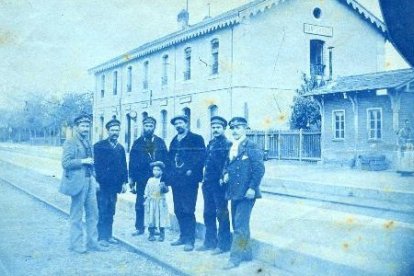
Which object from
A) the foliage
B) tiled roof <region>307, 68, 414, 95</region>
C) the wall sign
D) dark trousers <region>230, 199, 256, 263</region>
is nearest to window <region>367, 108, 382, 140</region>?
tiled roof <region>307, 68, 414, 95</region>

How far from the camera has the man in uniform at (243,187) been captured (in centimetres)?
421

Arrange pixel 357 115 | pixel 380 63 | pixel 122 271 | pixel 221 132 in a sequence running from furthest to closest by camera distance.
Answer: pixel 380 63 → pixel 357 115 → pixel 221 132 → pixel 122 271

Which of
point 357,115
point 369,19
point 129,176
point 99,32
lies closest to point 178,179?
point 129,176

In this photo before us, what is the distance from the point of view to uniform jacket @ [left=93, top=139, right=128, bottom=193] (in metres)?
5.17

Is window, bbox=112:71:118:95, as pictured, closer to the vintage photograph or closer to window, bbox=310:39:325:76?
the vintage photograph

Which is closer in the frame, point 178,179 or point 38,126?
point 178,179

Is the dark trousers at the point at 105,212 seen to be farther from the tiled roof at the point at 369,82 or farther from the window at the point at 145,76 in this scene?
the tiled roof at the point at 369,82

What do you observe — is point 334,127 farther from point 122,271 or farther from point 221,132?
point 122,271

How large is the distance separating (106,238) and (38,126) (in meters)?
3.45

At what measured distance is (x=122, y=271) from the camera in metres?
4.20

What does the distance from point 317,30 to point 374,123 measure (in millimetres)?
3560

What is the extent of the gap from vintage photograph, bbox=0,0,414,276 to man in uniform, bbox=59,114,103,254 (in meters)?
0.02

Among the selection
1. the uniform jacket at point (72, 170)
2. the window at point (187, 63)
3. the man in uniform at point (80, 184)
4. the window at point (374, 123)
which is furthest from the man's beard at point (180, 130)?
the window at point (374, 123)

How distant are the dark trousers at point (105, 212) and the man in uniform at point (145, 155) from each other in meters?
Result: 0.37
